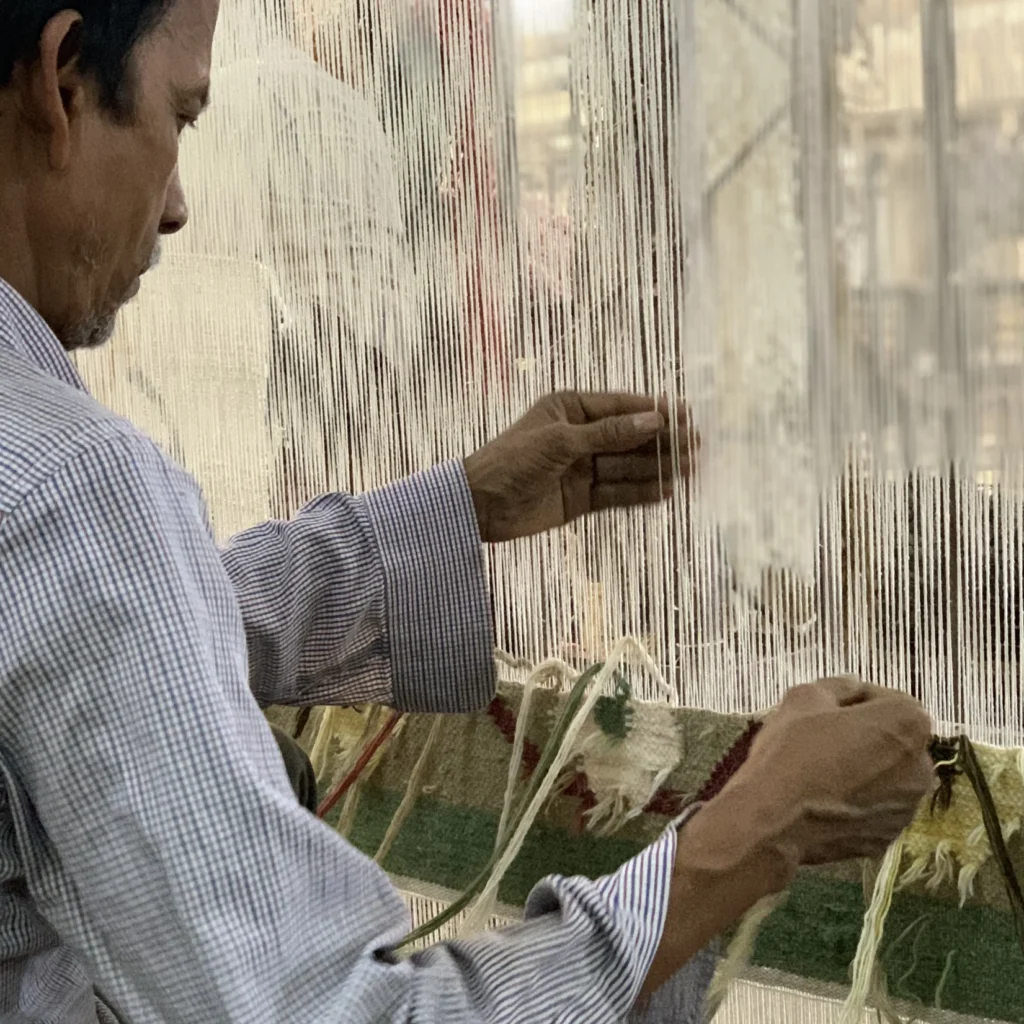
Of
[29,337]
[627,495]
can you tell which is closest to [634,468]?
[627,495]

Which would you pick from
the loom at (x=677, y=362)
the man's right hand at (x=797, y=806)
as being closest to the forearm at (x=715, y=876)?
the man's right hand at (x=797, y=806)

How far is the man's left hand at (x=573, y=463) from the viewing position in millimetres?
948

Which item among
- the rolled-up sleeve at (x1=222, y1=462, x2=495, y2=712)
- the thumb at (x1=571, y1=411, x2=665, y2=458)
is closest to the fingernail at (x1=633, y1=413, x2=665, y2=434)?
the thumb at (x1=571, y1=411, x2=665, y2=458)

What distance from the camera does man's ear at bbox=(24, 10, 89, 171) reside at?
689mm

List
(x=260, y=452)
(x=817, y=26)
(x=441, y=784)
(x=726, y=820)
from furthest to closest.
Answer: (x=260, y=452) < (x=441, y=784) < (x=817, y=26) < (x=726, y=820)

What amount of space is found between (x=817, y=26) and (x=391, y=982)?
1.89 feet

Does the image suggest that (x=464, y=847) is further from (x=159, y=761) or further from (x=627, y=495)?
(x=159, y=761)

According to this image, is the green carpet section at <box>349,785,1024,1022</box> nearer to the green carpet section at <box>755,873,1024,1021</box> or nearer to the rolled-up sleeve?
the green carpet section at <box>755,873,1024,1021</box>

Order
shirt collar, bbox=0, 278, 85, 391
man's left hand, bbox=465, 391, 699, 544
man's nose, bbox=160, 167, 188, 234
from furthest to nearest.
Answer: man's left hand, bbox=465, 391, 699, 544 < man's nose, bbox=160, 167, 188, 234 < shirt collar, bbox=0, 278, 85, 391

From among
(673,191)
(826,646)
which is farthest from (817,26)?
(826,646)

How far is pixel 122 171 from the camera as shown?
2.45 ft

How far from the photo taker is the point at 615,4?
92 cm

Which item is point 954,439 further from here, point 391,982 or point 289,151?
point 289,151

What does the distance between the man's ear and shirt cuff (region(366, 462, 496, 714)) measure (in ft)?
1.20
